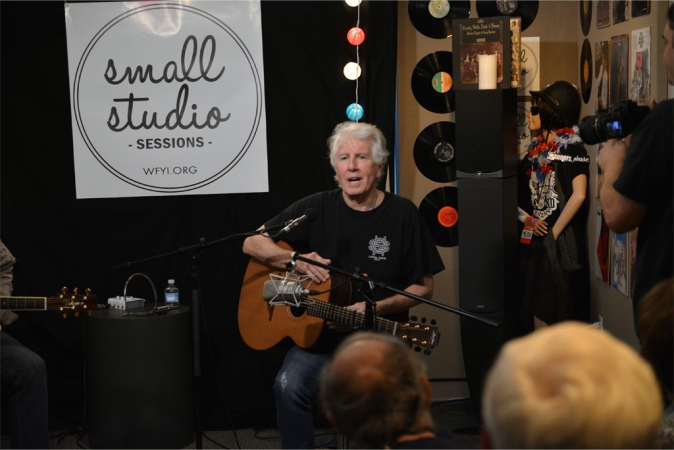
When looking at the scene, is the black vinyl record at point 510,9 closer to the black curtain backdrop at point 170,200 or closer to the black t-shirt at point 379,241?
the black curtain backdrop at point 170,200

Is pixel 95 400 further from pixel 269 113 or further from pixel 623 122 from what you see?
pixel 623 122

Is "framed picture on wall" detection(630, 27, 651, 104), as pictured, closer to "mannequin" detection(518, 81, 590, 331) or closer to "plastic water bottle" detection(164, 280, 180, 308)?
"mannequin" detection(518, 81, 590, 331)

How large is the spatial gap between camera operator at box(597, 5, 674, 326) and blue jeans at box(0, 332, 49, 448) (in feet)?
8.64

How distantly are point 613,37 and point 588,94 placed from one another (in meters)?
0.45

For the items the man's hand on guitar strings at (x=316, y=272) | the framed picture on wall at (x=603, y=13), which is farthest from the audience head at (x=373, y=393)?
the framed picture on wall at (x=603, y=13)

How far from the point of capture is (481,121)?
3725mm

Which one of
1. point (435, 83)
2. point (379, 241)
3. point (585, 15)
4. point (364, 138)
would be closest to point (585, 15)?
point (585, 15)

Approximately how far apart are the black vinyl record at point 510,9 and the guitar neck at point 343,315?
213 centimetres

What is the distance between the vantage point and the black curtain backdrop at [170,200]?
4.00 meters

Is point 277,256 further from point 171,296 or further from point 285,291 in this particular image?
point 171,296

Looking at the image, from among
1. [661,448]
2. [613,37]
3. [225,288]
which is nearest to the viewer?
[661,448]

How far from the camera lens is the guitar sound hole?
3.08 metres

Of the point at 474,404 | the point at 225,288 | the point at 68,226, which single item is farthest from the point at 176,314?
the point at 474,404

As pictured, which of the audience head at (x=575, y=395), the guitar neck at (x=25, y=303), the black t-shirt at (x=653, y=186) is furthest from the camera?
the guitar neck at (x=25, y=303)
